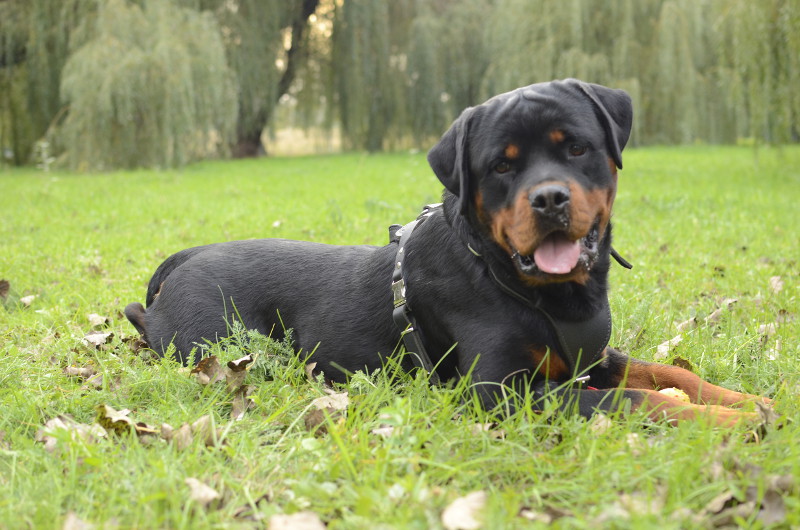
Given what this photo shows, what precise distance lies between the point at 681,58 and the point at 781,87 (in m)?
7.51

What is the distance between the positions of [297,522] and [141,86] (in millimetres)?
14786

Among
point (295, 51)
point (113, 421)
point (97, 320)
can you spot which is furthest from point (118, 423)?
point (295, 51)

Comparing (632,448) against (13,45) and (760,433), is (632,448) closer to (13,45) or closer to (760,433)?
(760,433)

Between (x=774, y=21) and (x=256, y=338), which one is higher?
(x=774, y=21)

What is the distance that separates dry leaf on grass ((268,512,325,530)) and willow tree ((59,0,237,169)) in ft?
47.7

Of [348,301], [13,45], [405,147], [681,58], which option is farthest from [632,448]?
[405,147]

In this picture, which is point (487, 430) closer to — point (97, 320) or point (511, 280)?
point (511, 280)

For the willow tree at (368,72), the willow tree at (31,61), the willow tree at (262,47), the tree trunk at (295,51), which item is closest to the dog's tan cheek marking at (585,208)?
the willow tree at (31,61)

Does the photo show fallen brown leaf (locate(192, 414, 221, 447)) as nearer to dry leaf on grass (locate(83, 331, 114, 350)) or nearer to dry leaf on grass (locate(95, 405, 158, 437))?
dry leaf on grass (locate(95, 405, 158, 437))

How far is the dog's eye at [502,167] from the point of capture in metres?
2.69

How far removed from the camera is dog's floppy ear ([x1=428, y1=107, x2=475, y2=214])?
2.74 metres

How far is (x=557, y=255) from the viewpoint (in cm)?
257

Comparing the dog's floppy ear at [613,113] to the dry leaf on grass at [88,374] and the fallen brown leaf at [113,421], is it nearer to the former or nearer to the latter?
the fallen brown leaf at [113,421]

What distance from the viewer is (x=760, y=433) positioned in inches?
89.9
